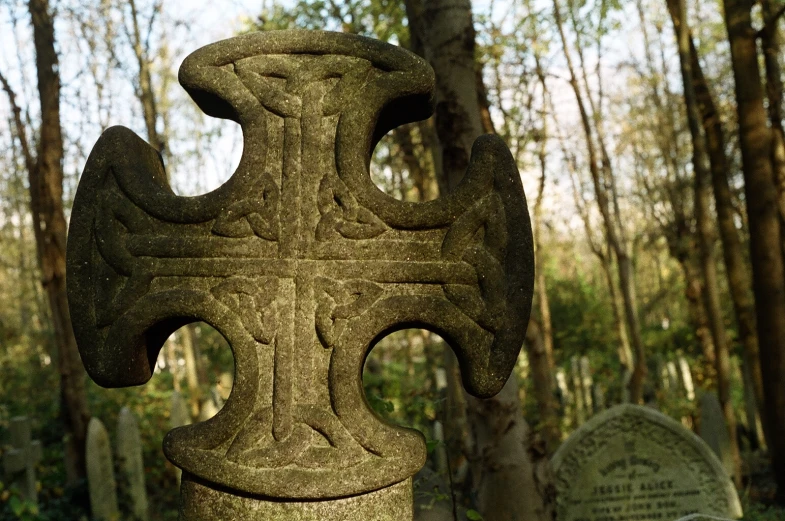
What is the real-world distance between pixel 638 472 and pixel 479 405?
7.76ft

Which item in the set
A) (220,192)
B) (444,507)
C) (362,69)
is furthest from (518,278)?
(444,507)

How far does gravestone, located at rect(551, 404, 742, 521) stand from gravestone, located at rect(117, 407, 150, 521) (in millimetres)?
4681

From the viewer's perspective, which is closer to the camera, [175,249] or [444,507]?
[175,249]

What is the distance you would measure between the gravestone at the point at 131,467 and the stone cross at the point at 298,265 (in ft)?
20.2

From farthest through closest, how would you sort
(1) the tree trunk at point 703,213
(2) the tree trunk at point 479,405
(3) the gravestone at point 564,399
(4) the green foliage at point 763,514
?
(3) the gravestone at point 564,399, (1) the tree trunk at point 703,213, (4) the green foliage at point 763,514, (2) the tree trunk at point 479,405

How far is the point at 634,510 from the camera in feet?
18.3

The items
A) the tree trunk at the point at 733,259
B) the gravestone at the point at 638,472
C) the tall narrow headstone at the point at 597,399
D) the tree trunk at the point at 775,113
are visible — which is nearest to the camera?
the gravestone at the point at 638,472

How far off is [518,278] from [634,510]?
424 cm

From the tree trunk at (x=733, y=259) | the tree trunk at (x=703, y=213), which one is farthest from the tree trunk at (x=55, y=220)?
the tree trunk at (x=733, y=259)

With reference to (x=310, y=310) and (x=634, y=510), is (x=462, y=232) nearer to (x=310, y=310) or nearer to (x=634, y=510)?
(x=310, y=310)

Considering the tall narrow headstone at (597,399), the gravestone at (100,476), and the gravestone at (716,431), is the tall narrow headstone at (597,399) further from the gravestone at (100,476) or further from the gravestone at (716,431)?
the gravestone at (100,476)

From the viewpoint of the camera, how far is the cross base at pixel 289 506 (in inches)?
78.2

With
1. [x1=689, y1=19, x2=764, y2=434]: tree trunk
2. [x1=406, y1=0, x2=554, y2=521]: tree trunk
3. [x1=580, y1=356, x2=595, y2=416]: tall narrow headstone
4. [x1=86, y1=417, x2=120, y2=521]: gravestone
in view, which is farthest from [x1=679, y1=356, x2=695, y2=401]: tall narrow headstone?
[x1=86, y1=417, x2=120, y2=521]: gravestone

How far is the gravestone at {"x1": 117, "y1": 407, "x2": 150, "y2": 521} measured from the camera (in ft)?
25.1
